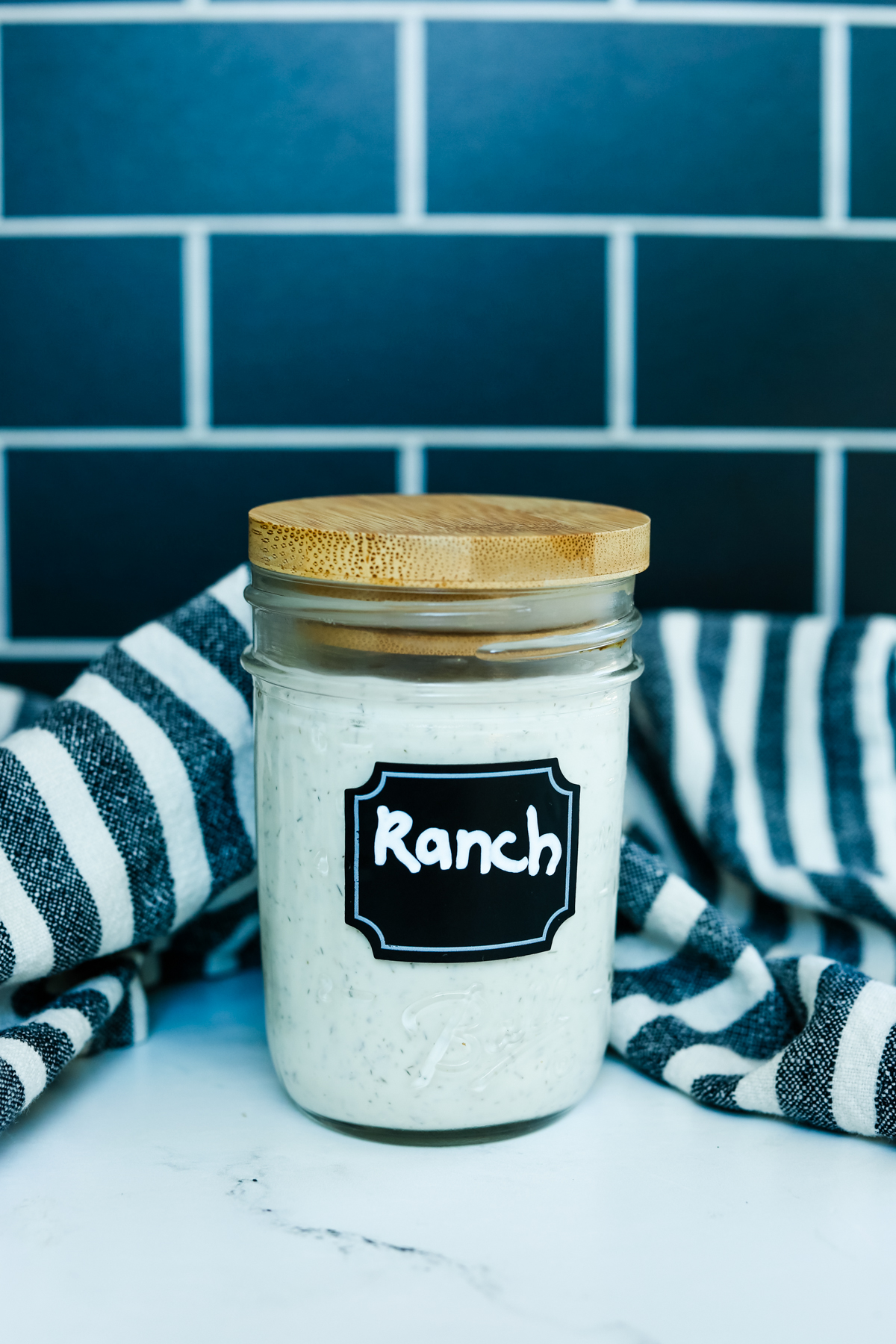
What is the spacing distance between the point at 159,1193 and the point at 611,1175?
21 centimetres

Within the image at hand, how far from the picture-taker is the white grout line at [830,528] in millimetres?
862

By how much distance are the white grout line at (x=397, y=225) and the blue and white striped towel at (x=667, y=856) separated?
0.95ft

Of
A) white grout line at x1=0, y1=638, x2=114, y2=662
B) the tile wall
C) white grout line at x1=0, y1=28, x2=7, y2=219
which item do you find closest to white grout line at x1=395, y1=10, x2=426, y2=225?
the tile wall

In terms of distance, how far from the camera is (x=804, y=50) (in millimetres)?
815

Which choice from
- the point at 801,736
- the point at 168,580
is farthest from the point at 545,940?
the point at 168,580

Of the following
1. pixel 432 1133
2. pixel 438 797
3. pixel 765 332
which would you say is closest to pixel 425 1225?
pixel 432 1133

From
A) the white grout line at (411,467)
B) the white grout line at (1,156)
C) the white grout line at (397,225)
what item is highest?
the white grout line at (1,156)

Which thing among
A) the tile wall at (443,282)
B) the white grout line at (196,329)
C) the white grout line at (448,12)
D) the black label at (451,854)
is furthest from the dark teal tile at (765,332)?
the black label at (451,854)

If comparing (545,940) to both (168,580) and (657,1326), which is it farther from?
(168,580)

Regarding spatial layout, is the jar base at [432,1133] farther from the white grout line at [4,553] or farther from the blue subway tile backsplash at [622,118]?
the blue subway tile backsplash at [622,118]

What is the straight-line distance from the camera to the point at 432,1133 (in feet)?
1.83

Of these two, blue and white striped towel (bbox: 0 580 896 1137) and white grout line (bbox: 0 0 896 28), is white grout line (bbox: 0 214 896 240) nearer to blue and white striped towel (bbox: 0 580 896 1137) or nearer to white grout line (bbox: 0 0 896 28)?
white grout line (bbox: 0 0 896 28)

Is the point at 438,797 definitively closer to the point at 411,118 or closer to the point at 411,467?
the point at 411,467

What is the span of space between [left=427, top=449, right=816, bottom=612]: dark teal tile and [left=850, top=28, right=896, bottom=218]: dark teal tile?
0.63 ft
